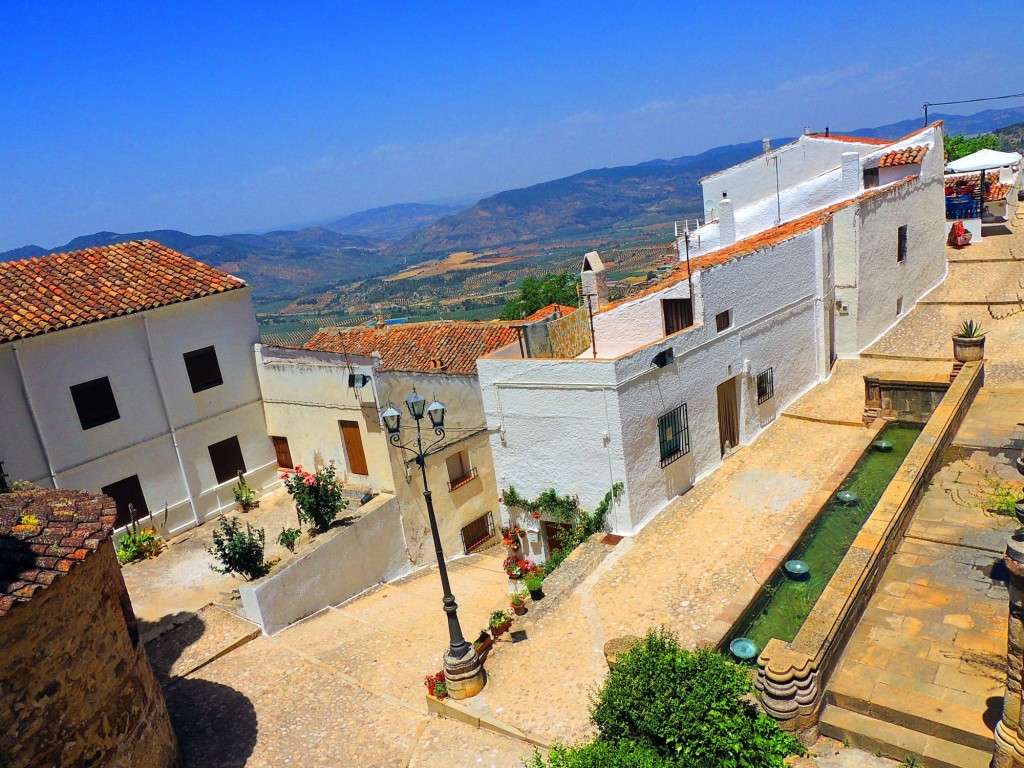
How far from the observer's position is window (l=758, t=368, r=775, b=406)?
17.3m

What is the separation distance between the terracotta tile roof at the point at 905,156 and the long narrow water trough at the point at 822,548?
442 inches

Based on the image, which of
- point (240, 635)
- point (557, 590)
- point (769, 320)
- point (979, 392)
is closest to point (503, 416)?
point (557, 590)

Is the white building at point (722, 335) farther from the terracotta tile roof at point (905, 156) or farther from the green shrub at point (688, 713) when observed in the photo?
the green shrub at point (688, 713)

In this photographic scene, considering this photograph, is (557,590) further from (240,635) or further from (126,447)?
(126,447)

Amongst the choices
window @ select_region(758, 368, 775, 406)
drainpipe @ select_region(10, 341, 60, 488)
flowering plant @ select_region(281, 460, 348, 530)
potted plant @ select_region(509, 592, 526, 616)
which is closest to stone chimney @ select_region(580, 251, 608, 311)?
window @ select_region(758, 368, 775, 406)

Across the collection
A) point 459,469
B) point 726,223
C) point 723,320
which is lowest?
point 459,469

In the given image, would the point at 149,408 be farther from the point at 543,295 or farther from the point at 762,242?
the point at 543,295

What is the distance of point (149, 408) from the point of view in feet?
54.1

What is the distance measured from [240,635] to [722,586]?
27.3 ft

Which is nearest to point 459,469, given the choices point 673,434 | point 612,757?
point 673,434

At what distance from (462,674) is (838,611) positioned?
4.94 metres

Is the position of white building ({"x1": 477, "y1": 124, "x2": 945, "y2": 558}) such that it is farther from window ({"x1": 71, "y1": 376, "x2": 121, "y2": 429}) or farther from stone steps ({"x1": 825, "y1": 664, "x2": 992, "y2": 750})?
window ({"x1": 71, "y1": 376, "x2": 121, "y2": 429})

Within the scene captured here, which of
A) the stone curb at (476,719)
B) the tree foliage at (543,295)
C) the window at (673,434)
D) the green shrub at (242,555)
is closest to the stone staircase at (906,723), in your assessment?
the stone curb at (476,719)

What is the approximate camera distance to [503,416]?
14.6 metres
